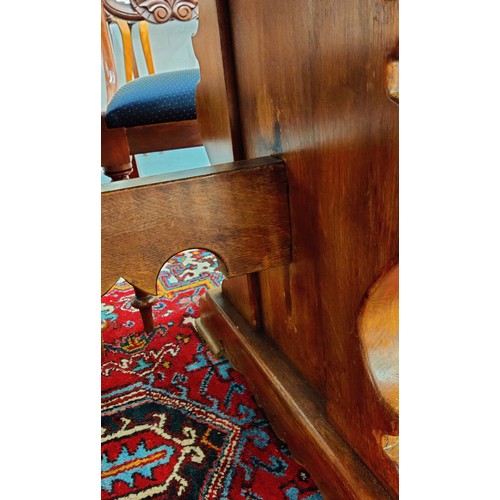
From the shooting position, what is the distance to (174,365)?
3.64 ft

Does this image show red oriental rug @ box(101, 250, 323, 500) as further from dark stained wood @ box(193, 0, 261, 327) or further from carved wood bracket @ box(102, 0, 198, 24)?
carved wood bracket @ box(102, 0, 198, 24)

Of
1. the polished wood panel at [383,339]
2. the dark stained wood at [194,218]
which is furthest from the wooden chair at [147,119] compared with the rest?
the polished wood panel at [383,339]

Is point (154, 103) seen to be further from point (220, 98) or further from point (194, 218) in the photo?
point (194, 218)

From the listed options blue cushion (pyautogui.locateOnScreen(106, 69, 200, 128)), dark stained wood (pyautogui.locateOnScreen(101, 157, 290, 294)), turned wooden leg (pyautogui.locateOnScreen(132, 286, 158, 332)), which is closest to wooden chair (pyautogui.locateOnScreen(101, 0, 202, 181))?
blue cushion (pyautogui.locateOnScreen(106, 69, 200, 128))

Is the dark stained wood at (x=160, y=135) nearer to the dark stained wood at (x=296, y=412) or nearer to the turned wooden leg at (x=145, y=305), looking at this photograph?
the turned wooden leg at (x=145, y=305)

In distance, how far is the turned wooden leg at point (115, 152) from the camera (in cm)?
136

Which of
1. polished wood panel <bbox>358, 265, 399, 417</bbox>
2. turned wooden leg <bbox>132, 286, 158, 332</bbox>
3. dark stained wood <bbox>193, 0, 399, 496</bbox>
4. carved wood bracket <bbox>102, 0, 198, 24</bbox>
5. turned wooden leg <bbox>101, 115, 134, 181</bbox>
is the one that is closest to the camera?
dark stained wood <bbox>193, 0, 399, 496</bbox>

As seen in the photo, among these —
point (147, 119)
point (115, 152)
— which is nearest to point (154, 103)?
point (147, 119)

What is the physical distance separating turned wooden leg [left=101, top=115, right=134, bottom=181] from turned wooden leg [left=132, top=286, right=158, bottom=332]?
0.36 m

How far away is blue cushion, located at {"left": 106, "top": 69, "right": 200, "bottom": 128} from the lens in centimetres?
133

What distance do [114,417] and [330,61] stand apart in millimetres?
775

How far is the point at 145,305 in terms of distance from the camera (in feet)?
4.09
